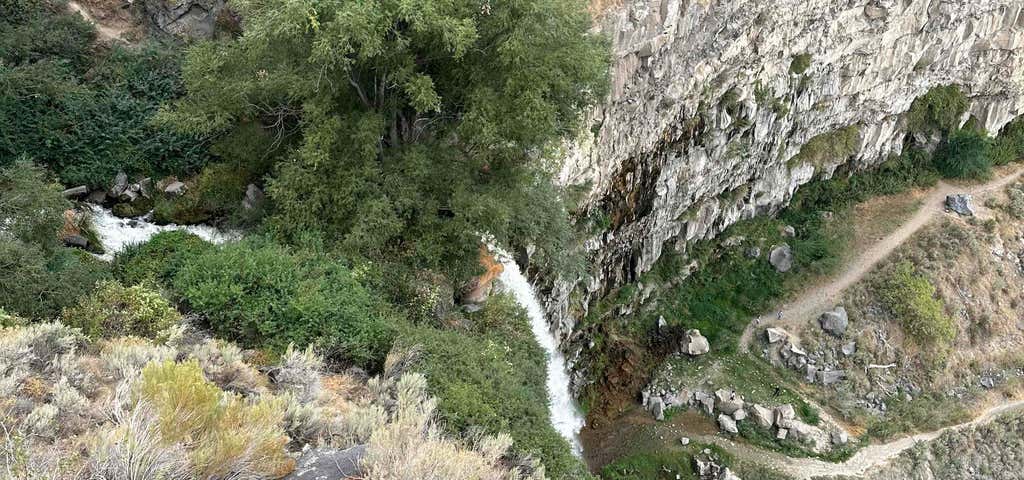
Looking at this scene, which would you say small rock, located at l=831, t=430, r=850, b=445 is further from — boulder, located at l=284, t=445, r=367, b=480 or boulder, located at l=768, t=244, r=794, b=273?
boulder, located at l=284, t=445, r=367, b=480

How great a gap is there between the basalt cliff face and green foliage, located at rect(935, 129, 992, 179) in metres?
1.39

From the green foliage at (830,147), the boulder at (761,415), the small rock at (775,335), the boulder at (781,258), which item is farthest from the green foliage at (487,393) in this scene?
the green foliage at (830,147)

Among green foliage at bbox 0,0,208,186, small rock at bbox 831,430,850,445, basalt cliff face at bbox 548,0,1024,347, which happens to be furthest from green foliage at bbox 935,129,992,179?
green foliage at bbox 0,0,208,186

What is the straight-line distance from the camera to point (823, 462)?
21.7 m

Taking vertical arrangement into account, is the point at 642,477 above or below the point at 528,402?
below

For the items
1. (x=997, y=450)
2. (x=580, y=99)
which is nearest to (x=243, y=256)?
(x=580, y=99)

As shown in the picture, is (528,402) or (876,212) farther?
(876,212)

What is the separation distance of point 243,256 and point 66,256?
281 centimetres

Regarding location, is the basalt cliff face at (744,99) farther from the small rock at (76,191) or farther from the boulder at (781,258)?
the small rock at (76,191)

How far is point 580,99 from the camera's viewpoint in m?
13.4

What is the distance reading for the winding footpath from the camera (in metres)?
21.6

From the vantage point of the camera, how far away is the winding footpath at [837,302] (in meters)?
21.6

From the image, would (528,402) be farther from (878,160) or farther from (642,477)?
(878,160)

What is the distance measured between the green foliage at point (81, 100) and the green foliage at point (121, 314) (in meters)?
6.14
